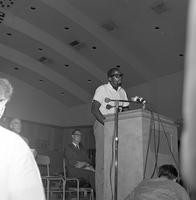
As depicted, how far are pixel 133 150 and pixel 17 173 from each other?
1888 millimetres

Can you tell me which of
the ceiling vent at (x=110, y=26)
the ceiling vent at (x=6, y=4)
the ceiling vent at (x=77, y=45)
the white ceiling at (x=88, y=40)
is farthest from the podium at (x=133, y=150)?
the ceiling vent at (x=77, y=45)

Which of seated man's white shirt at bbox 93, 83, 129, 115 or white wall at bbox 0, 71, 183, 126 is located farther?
white wall at bbox 0, 71, 183, 126

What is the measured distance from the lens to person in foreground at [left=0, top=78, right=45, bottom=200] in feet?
3.18

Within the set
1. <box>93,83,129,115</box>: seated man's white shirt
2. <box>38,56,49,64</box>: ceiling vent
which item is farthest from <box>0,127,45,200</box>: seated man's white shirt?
<box>38,56,49,64</box>: ceiling vent

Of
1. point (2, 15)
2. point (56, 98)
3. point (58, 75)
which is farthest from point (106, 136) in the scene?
point (56, 98)

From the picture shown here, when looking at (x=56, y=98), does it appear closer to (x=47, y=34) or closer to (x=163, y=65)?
(x=47, y=34)

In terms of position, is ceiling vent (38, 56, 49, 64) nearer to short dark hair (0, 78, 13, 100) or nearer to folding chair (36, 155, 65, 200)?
folding chair (36, 155, 65, 200)

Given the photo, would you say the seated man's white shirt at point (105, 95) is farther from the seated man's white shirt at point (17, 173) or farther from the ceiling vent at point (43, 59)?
the ceiling vent at point (43, 59)

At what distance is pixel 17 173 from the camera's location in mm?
976

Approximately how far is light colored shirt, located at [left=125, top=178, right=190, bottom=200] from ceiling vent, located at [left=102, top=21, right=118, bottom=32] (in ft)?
24.5

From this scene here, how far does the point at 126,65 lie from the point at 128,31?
1.47 metres

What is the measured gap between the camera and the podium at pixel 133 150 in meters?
2.74

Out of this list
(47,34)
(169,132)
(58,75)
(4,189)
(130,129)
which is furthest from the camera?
(58,75)

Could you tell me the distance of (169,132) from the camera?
3.19 meters
